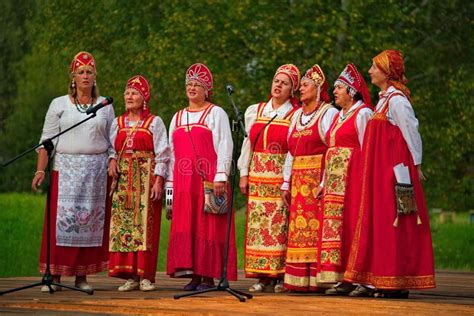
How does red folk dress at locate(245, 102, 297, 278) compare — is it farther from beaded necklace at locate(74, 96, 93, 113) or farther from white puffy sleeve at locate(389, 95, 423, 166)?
beaded necklace at locate(74, 96, 93, 113)

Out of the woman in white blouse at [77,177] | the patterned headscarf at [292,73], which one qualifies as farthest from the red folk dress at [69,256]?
the patterned headscarf at [292,73]

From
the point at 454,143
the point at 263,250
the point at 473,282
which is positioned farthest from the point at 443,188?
the point at 263,250

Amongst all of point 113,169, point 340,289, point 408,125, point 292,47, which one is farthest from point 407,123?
point 292,47

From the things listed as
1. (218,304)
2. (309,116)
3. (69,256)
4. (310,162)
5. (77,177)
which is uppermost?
(309,116)

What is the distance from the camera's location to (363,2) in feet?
69.2

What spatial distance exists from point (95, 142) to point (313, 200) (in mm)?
1637

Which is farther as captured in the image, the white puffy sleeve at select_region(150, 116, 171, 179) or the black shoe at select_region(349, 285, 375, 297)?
the white puffy sleeve at select_region(150, 116, 171, 179)

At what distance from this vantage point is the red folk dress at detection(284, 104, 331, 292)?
35.4 ft

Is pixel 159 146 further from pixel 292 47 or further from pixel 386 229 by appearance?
pixel 292 47

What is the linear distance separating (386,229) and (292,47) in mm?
11227

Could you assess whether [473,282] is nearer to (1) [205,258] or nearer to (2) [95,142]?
(1) [205,258]

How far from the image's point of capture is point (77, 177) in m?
11.0

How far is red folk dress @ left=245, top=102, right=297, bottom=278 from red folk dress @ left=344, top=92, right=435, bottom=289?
81cm

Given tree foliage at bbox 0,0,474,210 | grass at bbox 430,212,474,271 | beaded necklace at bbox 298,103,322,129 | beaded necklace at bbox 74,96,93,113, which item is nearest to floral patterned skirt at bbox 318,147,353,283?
beaded necklace at bbox 298,103,322,129
